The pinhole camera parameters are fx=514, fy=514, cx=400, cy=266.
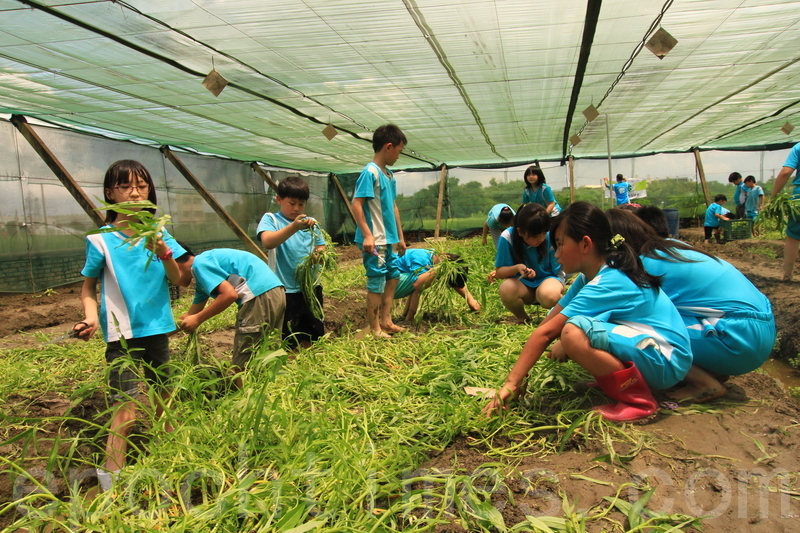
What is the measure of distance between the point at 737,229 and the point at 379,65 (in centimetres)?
913

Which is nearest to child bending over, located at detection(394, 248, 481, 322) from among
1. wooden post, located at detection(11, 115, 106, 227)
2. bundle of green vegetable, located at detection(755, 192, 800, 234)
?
bundle of green vegetable, located at detection(755, 192, 800, 234)

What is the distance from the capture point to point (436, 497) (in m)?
1.68

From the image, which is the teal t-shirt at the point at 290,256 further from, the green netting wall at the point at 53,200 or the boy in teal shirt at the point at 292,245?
the green netting wall at the point at 53,200

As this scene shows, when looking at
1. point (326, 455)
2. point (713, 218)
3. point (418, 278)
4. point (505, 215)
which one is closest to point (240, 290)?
point (326, 455)

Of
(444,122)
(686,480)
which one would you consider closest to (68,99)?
(444,122)

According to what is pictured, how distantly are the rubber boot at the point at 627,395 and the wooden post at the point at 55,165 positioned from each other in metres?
A: 6.12

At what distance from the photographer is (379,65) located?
15.8ft

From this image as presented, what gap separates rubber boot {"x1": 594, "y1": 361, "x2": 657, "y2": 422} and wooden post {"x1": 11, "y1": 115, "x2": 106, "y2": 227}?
6122mm

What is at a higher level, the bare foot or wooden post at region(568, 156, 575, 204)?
wooden post at region(568, 156, 575, 204)

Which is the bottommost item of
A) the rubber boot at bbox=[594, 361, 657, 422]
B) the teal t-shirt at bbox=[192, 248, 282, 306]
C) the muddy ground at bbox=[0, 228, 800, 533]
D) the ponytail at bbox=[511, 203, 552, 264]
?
the muddy ground at bbox=[0, 228, 800, 533]

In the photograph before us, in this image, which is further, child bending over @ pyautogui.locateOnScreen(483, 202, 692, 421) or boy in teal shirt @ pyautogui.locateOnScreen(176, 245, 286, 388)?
boy in teal shirt @ pyautogui.locateOnScreen(176, 245, 286, 388)

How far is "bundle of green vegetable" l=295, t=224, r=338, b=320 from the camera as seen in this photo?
3.65 metres

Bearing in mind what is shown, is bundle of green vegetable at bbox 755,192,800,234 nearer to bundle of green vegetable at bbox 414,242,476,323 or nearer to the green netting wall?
bundle of green vegetable at bbox 414,242,476,323

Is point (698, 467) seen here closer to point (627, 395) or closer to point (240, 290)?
point (627, 395)
